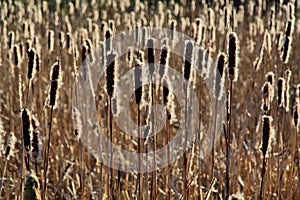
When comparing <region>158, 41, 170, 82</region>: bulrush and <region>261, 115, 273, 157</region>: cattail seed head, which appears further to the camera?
<region>158, 41, 170, 82</region>: bulrush

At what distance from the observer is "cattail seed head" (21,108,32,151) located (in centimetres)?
155

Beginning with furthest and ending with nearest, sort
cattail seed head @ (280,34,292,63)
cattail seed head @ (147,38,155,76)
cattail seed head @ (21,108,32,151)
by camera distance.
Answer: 1. cattail seed head @ (280,34,292,63)
2. cattail seed head @ (147,38,155,76)
3. cattail seed head @ (21,108,32,151)

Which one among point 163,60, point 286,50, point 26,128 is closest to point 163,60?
point 163,60

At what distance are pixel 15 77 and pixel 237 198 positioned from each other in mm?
3873

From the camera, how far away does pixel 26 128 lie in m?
1.56

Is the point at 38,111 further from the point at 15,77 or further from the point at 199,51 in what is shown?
the point at 199,51

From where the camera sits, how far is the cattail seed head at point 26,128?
5.08 feet

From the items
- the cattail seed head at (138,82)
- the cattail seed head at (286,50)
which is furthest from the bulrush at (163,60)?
the cattail seed head at (286,50)

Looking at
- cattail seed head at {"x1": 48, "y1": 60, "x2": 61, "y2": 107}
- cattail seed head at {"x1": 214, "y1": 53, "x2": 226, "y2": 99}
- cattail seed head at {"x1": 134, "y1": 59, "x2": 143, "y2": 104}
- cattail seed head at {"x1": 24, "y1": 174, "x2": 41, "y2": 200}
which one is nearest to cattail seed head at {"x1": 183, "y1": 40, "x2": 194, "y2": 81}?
cattail seed head at {"x1": 214, "y1": 53, "x2": 226, "y2": 99}

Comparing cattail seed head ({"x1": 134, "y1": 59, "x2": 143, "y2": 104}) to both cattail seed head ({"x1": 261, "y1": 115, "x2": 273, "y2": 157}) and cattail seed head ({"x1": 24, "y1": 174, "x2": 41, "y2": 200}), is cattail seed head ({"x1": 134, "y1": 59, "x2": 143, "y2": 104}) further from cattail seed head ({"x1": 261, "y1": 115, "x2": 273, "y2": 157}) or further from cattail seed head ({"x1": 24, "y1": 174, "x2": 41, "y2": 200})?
cattail seed head ({"x1": 24, "y1": 174, "x2": 41, "y2": 200})

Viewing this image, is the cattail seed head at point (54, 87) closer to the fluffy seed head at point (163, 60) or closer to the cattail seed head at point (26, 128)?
the cattail seed head at point (26, 128)

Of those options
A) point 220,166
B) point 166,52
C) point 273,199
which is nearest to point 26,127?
point 166,52

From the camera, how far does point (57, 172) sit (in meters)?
3.26

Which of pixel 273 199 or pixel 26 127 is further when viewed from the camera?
pixel 273 199
